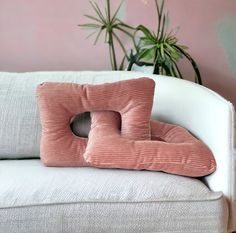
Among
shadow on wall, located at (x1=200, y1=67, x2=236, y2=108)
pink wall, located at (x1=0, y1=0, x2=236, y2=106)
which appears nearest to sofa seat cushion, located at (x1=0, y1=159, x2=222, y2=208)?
pink wall, located at (x1=0, y1=0, x2=236, y2=106)

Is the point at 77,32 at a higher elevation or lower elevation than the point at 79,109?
higher

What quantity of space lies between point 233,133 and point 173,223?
37 cm

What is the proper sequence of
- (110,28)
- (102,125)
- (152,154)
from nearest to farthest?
(152,154), (102,125), (110,28)

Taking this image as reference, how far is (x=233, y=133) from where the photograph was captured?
1336mm

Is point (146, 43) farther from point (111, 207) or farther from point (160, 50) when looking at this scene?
point (111, 207)

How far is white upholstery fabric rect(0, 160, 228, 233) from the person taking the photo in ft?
4.03

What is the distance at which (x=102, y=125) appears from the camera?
5.09ft

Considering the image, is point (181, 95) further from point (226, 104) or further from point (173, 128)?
point (226, 104)

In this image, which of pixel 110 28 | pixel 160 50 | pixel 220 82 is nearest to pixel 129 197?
pixel 160 50

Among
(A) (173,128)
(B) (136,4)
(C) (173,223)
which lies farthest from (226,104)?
(B) (136,4)

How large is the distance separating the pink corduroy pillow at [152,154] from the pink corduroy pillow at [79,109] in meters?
0.07

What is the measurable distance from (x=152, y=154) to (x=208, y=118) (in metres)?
0.26

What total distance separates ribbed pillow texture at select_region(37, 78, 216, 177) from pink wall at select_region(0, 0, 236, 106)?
0.59 meters

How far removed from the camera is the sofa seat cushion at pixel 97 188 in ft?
4.11
